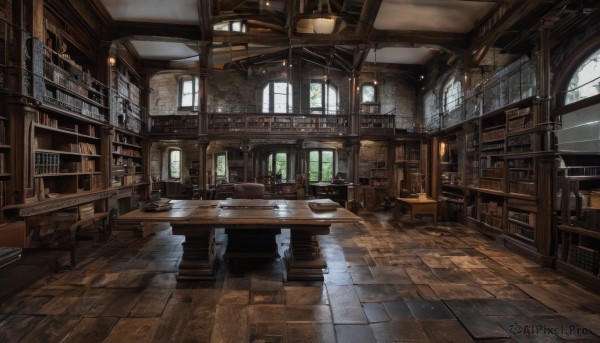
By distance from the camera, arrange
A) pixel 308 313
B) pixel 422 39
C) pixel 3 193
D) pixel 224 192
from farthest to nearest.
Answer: pixel 422 39 → pixel 224 192 → pixel 3 193 → pixel 308 313

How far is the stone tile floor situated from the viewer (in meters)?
2.31

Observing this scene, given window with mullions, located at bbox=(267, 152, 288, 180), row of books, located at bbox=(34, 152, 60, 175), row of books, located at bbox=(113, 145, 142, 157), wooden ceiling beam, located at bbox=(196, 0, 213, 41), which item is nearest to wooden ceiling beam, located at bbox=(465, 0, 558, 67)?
wooden ceiling beam, located at bbox=(196, 0, 213, 41)

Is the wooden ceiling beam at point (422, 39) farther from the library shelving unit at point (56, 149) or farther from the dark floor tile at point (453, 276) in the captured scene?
the library shelving unit at point (56, 149)

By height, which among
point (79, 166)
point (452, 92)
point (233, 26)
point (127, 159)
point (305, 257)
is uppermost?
point (233, 26)

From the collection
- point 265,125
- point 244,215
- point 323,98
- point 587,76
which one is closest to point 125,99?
point 265,125

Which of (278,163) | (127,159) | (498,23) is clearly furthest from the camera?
(278,163)

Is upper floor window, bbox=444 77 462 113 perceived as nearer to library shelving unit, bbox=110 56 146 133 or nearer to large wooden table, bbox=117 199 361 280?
large wooden table, bbox=117 199 361 280

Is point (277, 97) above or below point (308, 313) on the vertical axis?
above

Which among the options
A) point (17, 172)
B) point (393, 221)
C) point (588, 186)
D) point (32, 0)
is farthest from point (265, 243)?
point (588, 186)

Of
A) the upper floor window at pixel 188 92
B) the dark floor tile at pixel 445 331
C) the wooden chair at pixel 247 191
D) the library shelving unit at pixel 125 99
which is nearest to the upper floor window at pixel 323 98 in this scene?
the upper floor window at pixel 188 92

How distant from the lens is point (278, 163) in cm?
1135

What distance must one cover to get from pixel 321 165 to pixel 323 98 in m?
2.76

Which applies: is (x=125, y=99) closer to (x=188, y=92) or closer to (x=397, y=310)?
(x=188, y=92)

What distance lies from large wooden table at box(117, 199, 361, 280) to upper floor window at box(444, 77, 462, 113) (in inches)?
290
